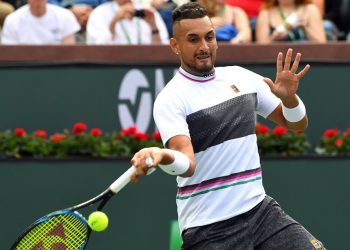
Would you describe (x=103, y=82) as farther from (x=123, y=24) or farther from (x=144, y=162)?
(x=144, y=162)

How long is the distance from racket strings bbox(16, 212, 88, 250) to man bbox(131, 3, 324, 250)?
60 centimetres

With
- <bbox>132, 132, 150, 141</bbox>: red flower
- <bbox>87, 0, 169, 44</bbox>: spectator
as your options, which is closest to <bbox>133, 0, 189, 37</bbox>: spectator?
<bbox>87, 0, 169, 44</bbox>: spectator

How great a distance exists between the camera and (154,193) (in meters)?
9.26

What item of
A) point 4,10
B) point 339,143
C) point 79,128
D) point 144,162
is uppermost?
point 144,162

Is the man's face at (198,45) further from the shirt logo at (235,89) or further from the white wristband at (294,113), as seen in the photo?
the white wristband at (294,113)

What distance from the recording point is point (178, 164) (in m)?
5.59

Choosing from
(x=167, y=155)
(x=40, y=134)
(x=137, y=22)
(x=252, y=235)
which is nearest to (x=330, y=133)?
(x=137, y=22)

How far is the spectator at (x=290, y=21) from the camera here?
1044 centimetres

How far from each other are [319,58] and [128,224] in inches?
92.2

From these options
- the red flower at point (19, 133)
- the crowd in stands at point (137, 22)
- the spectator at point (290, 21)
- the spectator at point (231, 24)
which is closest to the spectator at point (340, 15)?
the crowd in stands at point (137, 22)

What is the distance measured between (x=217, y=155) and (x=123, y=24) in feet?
14.8

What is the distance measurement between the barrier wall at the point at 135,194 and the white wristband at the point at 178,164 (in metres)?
3.57

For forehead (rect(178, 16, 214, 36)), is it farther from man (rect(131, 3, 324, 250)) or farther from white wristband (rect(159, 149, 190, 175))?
white wristband (rect(159, 149, 190, 175))

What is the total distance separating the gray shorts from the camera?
19.6ft
